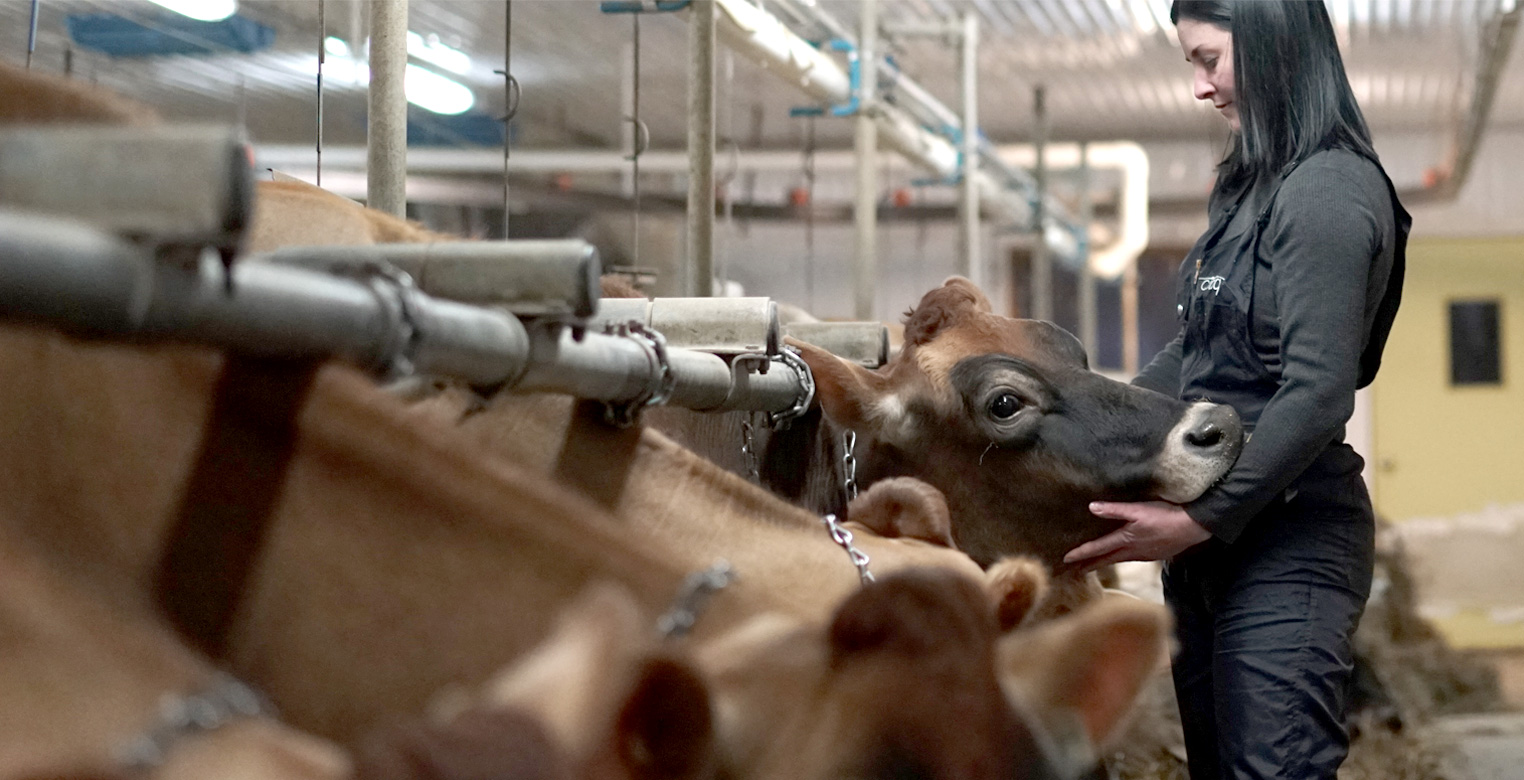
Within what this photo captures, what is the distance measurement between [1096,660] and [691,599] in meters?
0.22

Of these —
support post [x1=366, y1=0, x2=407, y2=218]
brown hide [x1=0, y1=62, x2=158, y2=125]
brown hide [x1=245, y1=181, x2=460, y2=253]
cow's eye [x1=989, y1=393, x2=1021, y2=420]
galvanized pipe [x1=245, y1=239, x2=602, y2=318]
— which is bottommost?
cow's eye [x1=989, y1=393, x2=1021, y2=420]

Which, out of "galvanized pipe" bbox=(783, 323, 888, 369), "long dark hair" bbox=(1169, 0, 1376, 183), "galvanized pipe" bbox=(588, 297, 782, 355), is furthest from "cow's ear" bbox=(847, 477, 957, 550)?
"galvanized pipe" bbox=(783, 323, 888, 369)

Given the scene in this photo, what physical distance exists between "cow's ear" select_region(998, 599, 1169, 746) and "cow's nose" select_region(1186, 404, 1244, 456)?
1.51 meters

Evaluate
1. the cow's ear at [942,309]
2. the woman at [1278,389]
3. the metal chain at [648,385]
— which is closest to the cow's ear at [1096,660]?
the metal chain at [648,385]

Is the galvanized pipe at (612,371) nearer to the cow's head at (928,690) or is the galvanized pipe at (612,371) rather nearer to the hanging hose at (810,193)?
the cow's head at (928,690)

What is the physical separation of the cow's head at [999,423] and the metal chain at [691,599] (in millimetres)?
1632

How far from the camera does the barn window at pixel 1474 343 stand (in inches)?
485

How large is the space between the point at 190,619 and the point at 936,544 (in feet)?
2.42

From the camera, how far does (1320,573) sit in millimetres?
1997

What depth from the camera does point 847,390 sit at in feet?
8.41

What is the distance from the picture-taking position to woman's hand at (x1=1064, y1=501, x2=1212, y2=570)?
2039 mm

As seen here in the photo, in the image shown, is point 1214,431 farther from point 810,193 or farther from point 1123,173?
point 1123,173

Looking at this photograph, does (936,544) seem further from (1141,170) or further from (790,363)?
(1141,170)

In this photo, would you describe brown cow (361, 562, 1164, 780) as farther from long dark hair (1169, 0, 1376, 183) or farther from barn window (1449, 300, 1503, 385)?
barn window (1449, 300, 1503, 385)
